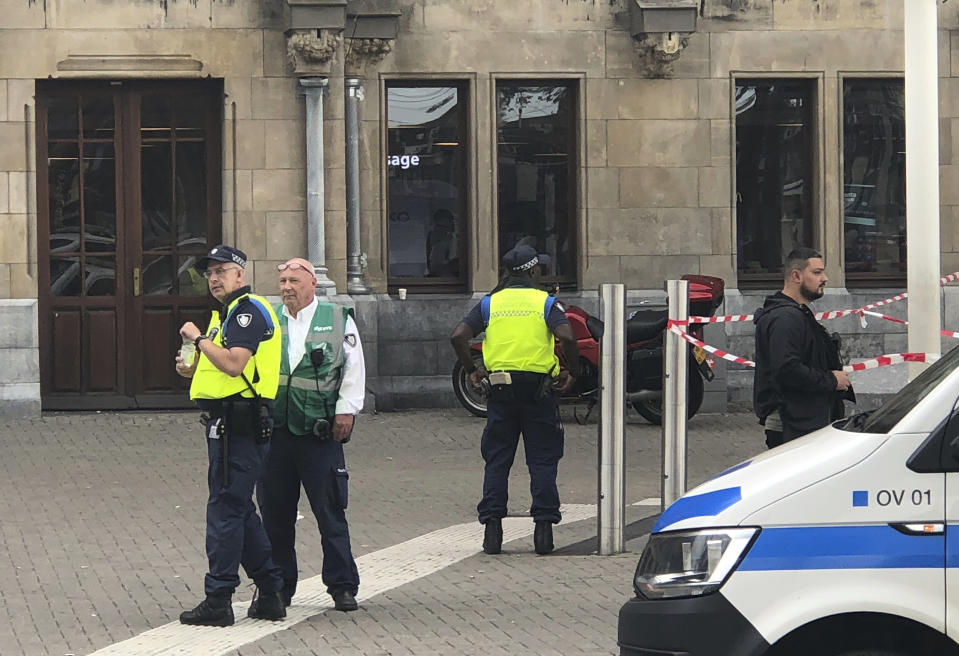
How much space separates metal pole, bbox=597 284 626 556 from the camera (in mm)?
9836

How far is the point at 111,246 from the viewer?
17.1 m

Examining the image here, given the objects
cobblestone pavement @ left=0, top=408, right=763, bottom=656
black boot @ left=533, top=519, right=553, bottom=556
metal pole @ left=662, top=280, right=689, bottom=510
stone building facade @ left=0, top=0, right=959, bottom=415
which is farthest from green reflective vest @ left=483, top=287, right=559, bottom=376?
stone building facade @ left=0, top=0, right=959, bottom=415

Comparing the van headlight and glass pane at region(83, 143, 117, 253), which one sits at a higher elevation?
glass pane at region(83, 143, 117, 253)

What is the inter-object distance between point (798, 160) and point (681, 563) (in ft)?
44.5

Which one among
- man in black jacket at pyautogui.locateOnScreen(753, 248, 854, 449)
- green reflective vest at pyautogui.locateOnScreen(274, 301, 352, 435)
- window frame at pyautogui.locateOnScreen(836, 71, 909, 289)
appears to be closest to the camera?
green reflective vest at pyautogui.locateOnScreen(274, 301, 352, 435)

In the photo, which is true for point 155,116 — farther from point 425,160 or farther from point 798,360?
point 798,360

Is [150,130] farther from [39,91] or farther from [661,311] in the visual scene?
[661,311]

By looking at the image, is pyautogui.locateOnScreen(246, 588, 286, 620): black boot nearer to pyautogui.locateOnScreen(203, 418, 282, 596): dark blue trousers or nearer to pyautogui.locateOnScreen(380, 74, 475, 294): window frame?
pyautogui.locateOnScreen(203, 418, 282, 596): dark blue trousers

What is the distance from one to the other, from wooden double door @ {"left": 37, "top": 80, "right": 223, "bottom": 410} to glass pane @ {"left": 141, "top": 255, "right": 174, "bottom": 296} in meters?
0.01

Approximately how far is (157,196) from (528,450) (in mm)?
8121

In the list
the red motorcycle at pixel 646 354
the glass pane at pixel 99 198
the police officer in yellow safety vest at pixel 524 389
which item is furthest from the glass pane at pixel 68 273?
the police officer in yellow safety vest at pixel 524 389

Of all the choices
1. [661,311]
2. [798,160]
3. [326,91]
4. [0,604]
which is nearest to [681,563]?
[0,604]

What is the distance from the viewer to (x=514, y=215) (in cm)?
1800

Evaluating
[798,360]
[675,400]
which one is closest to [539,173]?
[675,400]
